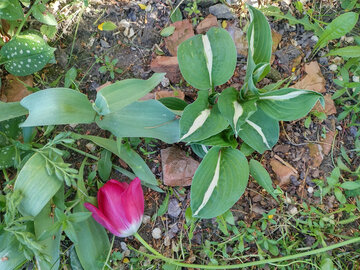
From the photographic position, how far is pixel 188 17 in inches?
57.1

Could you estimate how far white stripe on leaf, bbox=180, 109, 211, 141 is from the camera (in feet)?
3.51

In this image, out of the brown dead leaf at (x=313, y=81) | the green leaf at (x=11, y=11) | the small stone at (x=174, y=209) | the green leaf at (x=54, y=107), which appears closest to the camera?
the green leaf at (x=54, y=107)

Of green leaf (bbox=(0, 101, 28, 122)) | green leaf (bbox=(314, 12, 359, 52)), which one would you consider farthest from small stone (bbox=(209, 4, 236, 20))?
green leaf (bbox=(0, 101, 28, 122))

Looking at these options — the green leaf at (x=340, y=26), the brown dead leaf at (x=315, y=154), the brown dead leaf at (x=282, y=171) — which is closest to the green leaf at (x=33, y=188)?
the brown dead leaf at (x=282, y=171)

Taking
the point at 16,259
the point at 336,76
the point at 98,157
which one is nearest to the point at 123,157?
the point at 98,157

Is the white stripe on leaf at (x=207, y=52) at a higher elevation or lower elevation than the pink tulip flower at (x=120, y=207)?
higher

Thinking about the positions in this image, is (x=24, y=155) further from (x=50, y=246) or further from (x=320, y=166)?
(x=320, y=166)

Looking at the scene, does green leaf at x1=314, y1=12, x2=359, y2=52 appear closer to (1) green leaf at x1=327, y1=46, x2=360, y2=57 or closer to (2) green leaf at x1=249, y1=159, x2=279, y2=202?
(1) green leaf at x1=327, y1=46, x2=360, y2=57

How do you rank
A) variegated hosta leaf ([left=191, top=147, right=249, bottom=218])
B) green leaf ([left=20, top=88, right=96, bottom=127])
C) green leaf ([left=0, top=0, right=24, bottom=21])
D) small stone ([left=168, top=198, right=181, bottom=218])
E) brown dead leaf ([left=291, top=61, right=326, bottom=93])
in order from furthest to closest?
1. brown dead leaf ([left=291, top=61, right=326, bottom=93])
2. small stone ([left=168, top=198, right=181, bottom=218])
3. green leaf ([left=0, top=0, right=24, bottom=21])
4. variegated hosta leaf ([left=191, top=147, right=249, bottom=218])
5. green leaf ([left=20, top=88, right=96, bottom=127])

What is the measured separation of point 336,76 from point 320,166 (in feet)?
1.19

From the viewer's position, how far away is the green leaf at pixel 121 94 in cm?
106

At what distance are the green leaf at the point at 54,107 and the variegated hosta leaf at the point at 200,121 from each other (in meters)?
0.29

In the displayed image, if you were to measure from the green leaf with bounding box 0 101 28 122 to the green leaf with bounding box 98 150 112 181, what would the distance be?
294 mm

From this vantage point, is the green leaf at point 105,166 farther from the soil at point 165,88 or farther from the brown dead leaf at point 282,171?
the brown dead leaf at point 282,171
